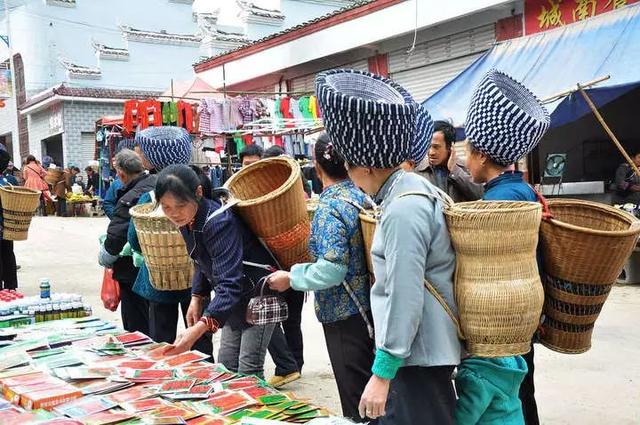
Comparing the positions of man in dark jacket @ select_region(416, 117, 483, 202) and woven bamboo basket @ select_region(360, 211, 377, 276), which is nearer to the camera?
woven bamboo basket @ select_region(360, 211, 377, 276)

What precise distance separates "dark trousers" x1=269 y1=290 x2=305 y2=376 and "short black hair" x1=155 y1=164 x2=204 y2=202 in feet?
4.87

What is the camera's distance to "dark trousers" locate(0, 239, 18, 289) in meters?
6.64

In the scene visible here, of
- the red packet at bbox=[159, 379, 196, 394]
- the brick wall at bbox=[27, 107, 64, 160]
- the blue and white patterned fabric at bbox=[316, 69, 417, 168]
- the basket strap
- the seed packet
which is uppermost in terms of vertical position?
the brick wall at bbox=[27, 107, 64, 160]

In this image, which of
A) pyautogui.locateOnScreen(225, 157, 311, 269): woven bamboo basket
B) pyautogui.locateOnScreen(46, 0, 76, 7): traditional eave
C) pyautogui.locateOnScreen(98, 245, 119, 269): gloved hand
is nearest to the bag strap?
pyautogui.locateOnScreen(225, 157, 311, 269): woven bamboo basket

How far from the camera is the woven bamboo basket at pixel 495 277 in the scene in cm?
175

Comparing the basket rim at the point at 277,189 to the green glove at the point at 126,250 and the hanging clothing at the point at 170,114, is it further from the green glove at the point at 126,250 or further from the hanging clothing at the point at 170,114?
the hanging clothing at the point at 170,114

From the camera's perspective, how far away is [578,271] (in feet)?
6.64

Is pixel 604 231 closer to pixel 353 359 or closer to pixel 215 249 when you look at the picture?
pixel 353 359

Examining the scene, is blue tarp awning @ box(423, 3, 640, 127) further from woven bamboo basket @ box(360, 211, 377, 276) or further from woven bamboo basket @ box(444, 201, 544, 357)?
woven bamboo basket @ box(444, 201, 544, 357)

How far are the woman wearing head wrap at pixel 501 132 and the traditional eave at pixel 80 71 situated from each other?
22805mm

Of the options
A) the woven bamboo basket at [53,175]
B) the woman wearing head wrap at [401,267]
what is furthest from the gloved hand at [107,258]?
the woven bamboo basket at [53,175]

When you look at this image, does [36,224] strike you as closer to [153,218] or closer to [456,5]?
[456,5]

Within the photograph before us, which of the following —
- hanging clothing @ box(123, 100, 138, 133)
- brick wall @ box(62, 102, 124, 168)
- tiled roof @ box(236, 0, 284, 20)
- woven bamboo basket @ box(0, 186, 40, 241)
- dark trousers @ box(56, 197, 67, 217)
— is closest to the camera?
woven bamboo basket @ box(0, 186, 40, 241)

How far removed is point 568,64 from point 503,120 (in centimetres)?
589
